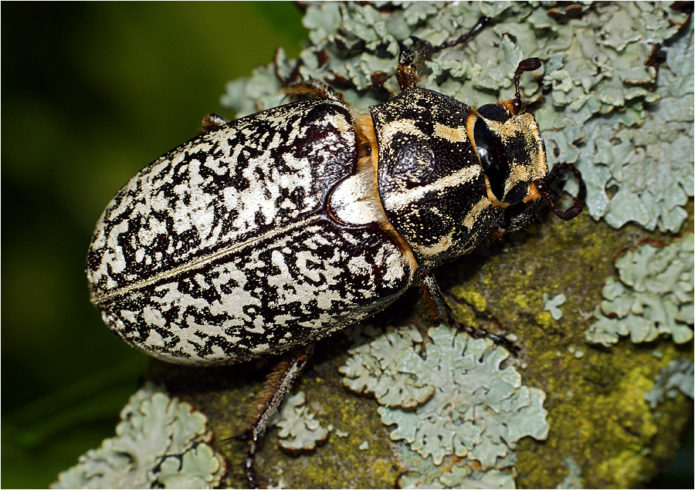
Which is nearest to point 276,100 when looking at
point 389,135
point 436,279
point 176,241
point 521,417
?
point 389,135

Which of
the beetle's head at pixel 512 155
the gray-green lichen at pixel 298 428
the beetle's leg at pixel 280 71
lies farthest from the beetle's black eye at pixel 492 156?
the gray-green lichen at pixel 298 428

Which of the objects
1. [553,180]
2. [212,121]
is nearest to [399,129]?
[553,180]

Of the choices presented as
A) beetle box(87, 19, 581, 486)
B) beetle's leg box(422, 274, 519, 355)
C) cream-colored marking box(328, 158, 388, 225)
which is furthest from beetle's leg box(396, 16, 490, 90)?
beetle's leg box(422, 274, 519, 355)

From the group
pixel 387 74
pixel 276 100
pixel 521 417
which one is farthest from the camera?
pixel 276 100

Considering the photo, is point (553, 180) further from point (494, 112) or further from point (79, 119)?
point (79, 119)

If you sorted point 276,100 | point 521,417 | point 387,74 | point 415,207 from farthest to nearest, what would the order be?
1. point 276,100
2. point 387,74
3. point 521,417
4. point 415,207

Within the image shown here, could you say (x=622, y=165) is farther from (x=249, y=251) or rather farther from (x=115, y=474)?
(x=115, y=474)

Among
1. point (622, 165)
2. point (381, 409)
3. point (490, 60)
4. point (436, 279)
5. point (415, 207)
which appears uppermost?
point (490, 60)
